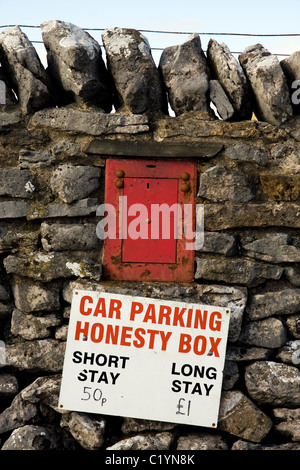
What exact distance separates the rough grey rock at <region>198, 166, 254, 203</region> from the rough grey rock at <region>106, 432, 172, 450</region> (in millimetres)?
1476

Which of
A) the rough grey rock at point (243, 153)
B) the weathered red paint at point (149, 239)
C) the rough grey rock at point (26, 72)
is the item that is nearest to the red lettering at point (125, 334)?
the weathered red paint at point (149, 239)

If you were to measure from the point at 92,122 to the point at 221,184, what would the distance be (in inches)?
35.8

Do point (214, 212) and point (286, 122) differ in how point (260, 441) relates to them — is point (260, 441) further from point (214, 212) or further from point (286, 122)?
point (286, 122)

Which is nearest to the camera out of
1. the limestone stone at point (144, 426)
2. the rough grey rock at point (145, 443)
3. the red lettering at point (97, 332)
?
the rough grey rock at point (145, 443)

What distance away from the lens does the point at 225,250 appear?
3395 millimetres

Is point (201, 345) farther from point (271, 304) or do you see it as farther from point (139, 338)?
point (271, 304)

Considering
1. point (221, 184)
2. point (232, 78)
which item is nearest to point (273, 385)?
point (221, 184)

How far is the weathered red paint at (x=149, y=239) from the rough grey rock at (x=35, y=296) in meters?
0.35

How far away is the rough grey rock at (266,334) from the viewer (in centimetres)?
336

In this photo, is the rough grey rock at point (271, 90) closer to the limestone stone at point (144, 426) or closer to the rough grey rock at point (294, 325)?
the rough grey rock at point (294, 325)

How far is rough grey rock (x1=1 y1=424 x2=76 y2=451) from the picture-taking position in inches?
124

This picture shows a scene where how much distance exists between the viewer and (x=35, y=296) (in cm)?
339

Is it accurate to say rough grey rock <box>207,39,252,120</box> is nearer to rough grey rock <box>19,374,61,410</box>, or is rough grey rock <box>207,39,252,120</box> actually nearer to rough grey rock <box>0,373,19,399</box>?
rough grey rock <box>19,374,61,410</box>
